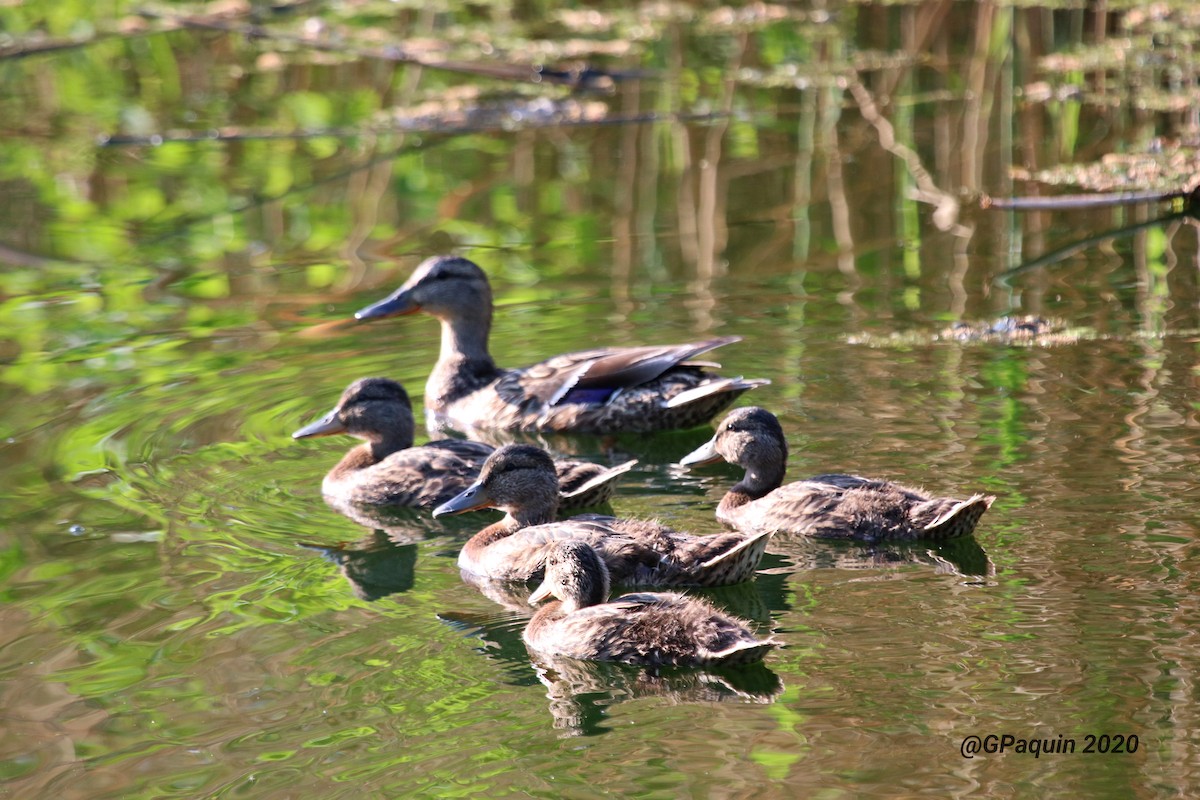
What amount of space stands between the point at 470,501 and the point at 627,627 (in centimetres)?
154

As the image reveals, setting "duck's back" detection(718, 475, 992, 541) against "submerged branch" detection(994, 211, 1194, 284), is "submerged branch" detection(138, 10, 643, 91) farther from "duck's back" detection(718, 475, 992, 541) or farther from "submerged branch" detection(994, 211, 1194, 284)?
"duck's back" detection(718, 475, 992, 541)

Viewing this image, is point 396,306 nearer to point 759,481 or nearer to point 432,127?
point 759,481

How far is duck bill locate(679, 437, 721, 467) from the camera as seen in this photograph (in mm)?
7160

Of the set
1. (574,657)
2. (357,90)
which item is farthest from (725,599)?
(357,90)

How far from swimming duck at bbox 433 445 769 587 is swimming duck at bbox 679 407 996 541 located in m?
0.34

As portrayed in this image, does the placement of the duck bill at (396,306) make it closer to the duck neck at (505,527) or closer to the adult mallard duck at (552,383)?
the adult mallard duck at (552,383)

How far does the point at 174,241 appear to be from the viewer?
11.7 meters

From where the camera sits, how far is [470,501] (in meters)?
6.76

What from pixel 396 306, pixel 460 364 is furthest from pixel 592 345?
pixel 396 306

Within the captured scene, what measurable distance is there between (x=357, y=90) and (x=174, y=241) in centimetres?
478

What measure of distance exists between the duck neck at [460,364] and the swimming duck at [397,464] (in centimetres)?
87

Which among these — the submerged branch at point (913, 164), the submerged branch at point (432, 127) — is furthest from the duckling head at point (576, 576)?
the submerged branch at point (432, 127)

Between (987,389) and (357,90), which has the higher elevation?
(357,90)

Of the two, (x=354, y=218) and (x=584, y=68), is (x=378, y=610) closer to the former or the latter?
(x=354, y=218)
